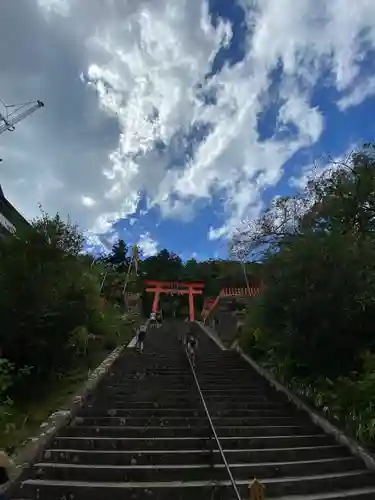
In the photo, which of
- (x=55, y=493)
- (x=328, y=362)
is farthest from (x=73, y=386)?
(x=328, y=362)

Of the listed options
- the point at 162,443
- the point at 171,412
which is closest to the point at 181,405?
the point at 171,412

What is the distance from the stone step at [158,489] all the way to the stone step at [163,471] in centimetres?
13

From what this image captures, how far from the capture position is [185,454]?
614cm

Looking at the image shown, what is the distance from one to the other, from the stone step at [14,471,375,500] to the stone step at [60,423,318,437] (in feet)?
5.55

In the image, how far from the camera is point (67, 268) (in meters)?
10.6

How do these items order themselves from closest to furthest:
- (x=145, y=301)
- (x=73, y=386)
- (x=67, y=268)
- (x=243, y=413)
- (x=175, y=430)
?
1. (x=175, y=430)
2. (x=243, y=413)
3. (x=73, y=386)
4. (x=67, y=268)
5. (x=145, y=301)

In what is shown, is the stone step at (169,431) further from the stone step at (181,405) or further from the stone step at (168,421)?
the stone step at (181,405)

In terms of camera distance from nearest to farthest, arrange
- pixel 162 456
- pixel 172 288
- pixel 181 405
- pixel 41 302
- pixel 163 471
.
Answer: pixel 163 471 < pixel 162 456 < pixel 181 405 < pixel 41 302 < pixel 172 288

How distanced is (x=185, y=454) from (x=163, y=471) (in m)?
0.62

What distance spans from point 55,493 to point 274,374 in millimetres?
7428

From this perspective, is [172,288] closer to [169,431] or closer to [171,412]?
[171,412]

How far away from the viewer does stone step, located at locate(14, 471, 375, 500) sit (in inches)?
198

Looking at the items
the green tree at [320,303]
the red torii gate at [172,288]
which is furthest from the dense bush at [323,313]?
the red torii gate at [172,288]

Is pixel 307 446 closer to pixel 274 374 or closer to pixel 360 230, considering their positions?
pixel 274 374
